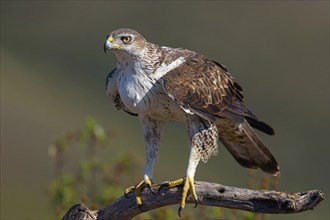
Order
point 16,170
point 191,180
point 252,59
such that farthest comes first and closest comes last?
1. point 252,59
2. point 16,170
3. point 191,180

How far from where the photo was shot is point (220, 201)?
11.4m

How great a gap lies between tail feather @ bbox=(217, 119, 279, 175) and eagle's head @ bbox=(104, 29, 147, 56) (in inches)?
52.4

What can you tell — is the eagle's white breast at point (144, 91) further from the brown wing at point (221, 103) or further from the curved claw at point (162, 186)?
the curved claw at point (162, 186)

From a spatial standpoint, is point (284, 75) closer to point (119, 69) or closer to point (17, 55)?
point (17, 55)

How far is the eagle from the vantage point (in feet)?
39.1

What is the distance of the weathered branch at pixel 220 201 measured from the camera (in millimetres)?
10914

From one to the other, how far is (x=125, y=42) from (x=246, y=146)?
2.09 metres

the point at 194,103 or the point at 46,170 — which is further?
the point at 46,170

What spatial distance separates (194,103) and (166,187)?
94 centimetres

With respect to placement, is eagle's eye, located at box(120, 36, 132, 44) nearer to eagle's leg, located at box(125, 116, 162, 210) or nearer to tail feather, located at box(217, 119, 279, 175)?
eagle's leg, located at box(125, 116, 162, 210)

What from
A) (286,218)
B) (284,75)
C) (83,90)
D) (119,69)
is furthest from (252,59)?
(119,69)

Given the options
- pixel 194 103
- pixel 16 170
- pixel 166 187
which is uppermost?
pixel 194 103

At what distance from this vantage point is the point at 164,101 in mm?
11992

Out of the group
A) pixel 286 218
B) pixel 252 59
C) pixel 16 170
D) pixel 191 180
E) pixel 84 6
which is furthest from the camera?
pixel 84 6
